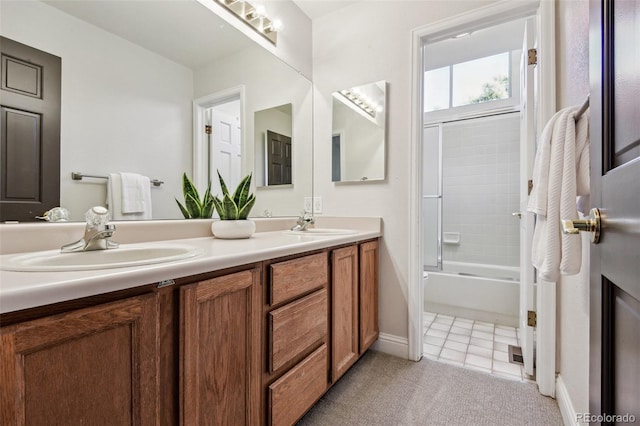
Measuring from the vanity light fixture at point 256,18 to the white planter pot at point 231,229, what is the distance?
1199mm

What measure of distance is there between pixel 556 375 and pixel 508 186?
84.4 inches

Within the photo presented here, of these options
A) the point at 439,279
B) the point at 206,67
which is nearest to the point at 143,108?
the point at 206,67

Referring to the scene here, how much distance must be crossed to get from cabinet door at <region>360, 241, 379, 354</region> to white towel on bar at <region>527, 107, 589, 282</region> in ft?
2.87

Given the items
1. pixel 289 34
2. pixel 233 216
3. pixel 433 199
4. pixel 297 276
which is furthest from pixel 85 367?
pixel 433 199

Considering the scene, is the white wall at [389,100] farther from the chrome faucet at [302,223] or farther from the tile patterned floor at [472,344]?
the tile patterned floor at [472,344]

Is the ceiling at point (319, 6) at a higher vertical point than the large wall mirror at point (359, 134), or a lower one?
higher

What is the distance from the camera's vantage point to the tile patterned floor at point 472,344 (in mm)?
1727

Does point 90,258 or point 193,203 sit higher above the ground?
point 193,203

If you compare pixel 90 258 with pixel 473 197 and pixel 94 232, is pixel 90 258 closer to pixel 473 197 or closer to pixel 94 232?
pixel 94 232

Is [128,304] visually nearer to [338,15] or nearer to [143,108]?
[143,108]

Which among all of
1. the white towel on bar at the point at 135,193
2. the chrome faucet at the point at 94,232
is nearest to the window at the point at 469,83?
the white towel on bar at the point at 135,193

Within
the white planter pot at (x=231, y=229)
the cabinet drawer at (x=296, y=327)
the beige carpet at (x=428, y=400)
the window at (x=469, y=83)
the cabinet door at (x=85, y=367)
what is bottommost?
the beige carpet at (x=428, y=400)

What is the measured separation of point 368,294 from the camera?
176 cm

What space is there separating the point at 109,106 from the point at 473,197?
3328 millimetres
